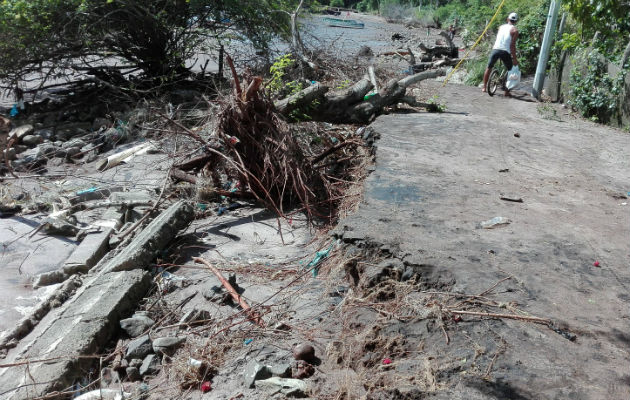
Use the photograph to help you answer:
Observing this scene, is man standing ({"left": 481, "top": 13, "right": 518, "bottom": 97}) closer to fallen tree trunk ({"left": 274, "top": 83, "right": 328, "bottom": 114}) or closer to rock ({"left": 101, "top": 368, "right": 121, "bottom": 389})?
fallen tree trunk ({"left": 274, "top": 83, "right": 328, "bottom": 114})

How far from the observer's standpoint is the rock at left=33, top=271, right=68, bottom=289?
433 centimetres

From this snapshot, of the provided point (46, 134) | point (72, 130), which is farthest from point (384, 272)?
point (46, 134)

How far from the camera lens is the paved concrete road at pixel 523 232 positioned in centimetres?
230

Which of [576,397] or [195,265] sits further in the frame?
[195,265]

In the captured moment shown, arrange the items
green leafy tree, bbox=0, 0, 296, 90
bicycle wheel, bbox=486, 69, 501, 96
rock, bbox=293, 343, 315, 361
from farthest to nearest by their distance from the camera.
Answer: bicycle wheel, bbox=486, 69, 501, 96 < green leafy tree, bbox=0, 0, 296, 90 < rock, bbox=293, 343, 315, 361

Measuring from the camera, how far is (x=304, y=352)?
2.70 metres

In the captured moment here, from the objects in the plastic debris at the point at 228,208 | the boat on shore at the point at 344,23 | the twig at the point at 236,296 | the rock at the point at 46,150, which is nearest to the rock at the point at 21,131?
the rock at the point at 46,150

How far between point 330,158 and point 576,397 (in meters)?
4.32

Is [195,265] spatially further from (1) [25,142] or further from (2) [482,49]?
(2) [482,49]

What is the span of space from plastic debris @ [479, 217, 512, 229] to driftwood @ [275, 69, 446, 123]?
3104 mm

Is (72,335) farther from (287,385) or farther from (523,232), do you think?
(523,232)

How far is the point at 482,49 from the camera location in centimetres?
1355

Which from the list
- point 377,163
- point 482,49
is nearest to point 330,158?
point 377,163

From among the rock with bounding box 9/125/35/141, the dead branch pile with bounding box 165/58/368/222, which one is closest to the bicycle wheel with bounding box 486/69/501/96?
the dead branch pile with bounding box 165/58/368/222
